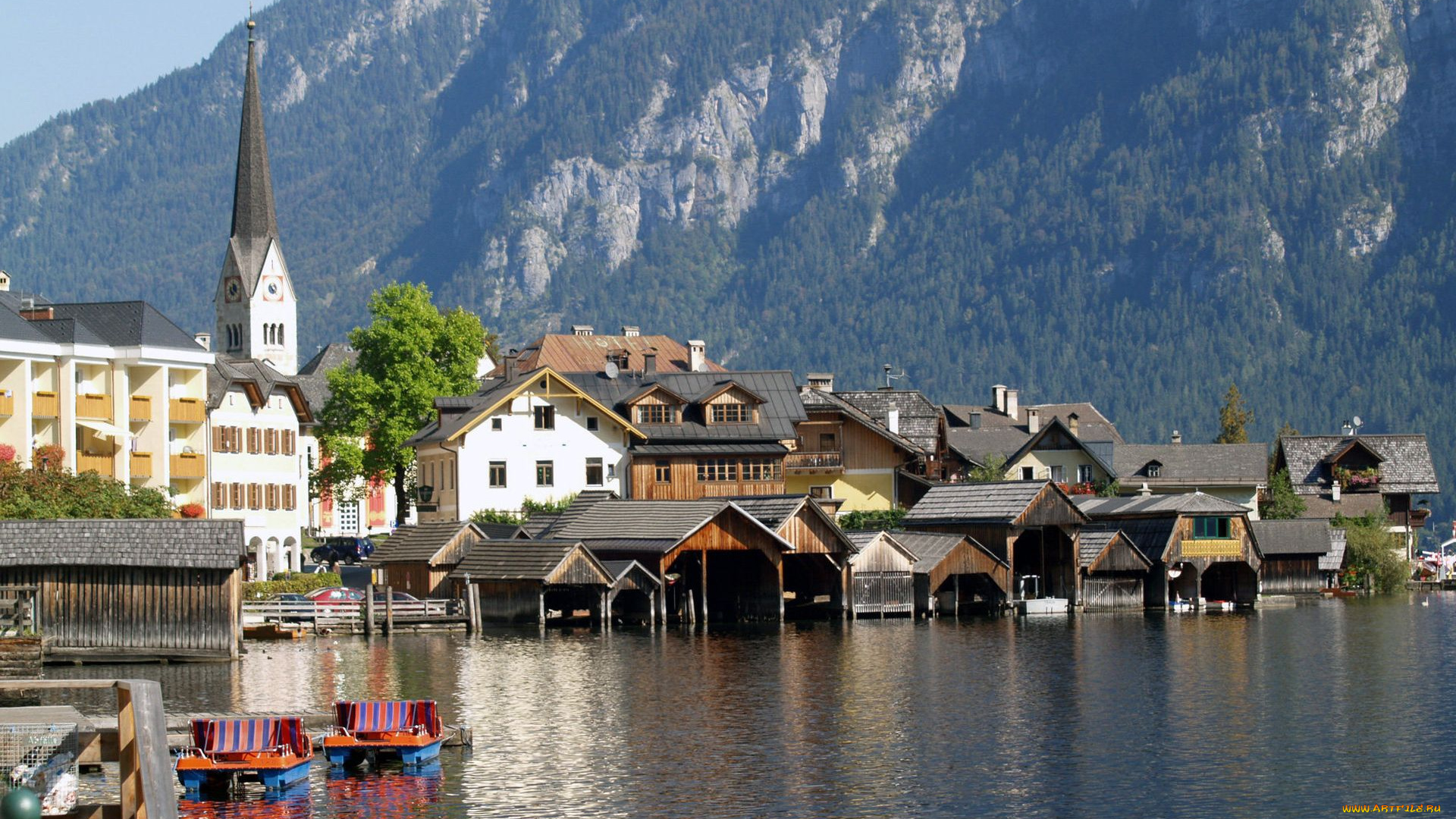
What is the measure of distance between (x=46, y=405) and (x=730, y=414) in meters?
34.3

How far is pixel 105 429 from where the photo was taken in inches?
3597

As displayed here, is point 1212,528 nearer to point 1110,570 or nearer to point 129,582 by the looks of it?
point 1110,570

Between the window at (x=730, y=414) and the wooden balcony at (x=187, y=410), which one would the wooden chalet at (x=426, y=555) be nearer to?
the wooden balcony at (x=187, y=410)

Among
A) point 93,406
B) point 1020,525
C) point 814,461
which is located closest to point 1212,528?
point 1020,525

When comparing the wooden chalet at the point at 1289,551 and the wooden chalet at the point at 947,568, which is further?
the wooden chalet at the point at 1289,551

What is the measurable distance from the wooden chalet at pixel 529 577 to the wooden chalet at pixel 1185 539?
2655 cm

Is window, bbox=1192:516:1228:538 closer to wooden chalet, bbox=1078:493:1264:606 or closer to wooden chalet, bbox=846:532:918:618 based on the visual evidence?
wooden chalet, bbox=1078:493:1264:606

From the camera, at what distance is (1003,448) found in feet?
424

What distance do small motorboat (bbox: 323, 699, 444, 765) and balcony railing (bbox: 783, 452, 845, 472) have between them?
6487 cm

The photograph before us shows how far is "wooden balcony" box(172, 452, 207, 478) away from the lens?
96438 mm

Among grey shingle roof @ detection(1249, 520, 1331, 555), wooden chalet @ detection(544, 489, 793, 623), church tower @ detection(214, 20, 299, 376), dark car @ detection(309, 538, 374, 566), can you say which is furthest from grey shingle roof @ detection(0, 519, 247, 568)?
church tower @ detection(214, 20, 299, 376)

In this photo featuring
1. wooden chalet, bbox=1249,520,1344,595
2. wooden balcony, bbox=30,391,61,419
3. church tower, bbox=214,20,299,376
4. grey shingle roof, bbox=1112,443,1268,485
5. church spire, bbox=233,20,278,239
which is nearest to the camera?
wooden balcony, bbox=30,391,61,419

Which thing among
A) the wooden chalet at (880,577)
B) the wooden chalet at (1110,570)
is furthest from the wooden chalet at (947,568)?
the wooden chalet at (1110,570)

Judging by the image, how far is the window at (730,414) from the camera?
105938 millimetres
